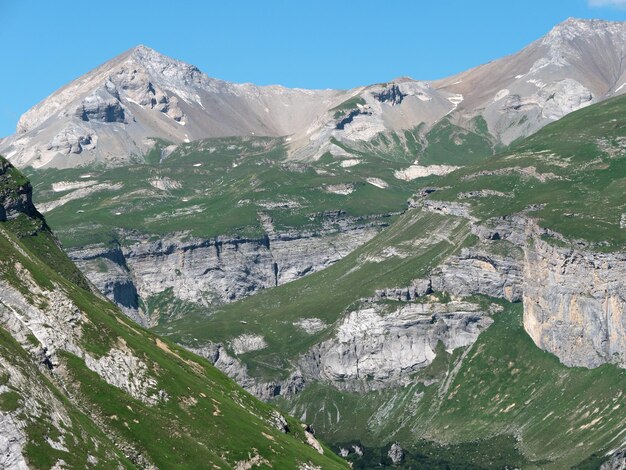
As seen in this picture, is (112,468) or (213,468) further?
(213,468)

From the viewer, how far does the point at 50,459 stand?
15512 cm

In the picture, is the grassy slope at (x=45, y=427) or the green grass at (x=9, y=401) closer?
the grassy slope at (x=45, y=427)

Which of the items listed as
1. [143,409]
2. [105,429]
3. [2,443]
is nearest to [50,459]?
[2,443]

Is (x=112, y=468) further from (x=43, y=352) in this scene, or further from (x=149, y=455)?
(x=43, y=352)

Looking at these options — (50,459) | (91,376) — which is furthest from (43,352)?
(50,459)

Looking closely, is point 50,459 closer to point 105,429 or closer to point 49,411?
point 49,411

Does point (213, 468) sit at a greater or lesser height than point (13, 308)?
lesser

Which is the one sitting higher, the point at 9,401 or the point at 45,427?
the point at 9,401

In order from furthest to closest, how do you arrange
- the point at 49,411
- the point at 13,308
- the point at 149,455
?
the point at 13,308
the point at 149,455
the point at 49,411

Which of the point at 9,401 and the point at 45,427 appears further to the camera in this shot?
the point at 45,427

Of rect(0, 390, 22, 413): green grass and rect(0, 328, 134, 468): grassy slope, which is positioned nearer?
rect(0, 328, 134, 468): grassy slope

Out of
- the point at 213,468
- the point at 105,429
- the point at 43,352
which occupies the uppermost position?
the point at 43,352

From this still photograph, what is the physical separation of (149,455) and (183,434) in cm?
1348

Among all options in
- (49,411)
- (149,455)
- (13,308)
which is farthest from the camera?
(13,308)
